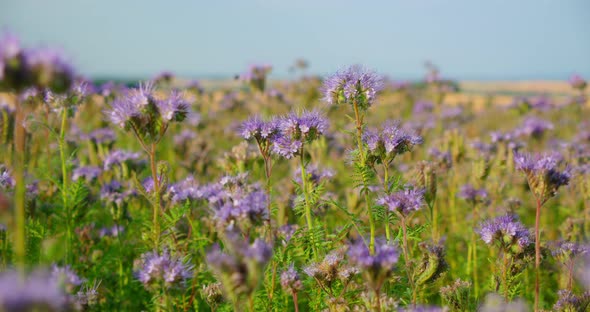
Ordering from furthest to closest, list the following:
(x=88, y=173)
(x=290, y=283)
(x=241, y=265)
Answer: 1. (x=88, y=173)
2. (x=290, y=283)
3. (x=241, y=265)

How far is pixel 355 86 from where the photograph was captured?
3363 mm

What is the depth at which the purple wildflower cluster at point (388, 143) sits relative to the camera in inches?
135

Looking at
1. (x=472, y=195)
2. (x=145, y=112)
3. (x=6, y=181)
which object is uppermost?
(x=145, y=112)

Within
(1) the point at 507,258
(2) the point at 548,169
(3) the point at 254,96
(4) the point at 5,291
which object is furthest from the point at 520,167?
(3) the point at 254,96

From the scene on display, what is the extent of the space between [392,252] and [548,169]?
1.49m

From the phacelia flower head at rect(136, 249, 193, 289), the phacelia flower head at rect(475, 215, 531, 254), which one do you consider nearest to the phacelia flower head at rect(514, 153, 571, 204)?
the phacelia flower head at rect(475, 215, 531, 254)

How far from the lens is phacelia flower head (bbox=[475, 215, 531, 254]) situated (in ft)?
11.2

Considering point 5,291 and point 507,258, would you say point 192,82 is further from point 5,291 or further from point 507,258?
point 5,291

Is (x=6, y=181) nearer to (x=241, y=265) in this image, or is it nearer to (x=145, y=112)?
(x=145, y=112)

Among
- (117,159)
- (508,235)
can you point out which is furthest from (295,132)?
(117,159)

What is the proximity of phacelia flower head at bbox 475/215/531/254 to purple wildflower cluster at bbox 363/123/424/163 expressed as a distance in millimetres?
818

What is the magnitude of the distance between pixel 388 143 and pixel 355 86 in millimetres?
465

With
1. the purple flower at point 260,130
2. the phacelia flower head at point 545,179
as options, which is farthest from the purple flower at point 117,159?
the phacelia flower head at point 545,179

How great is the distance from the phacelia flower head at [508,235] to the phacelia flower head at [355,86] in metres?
1.26
